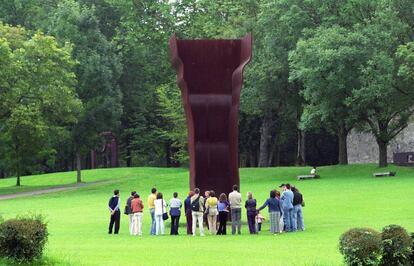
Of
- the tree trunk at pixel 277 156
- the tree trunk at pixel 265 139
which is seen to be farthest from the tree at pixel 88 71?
the tree trunk at pixel 277 156

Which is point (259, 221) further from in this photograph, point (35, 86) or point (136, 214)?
point (35, 86)

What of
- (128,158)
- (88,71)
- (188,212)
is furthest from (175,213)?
(128,158)

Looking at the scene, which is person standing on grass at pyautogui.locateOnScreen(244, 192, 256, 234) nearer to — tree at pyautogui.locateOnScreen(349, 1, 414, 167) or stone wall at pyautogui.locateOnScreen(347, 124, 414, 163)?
tree at pyautogui.locateOnScreen(349, 1, 414, 167)

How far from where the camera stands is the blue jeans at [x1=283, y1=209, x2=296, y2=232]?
2588 cm

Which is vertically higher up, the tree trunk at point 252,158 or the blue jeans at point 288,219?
the tree trunk at point 252,158

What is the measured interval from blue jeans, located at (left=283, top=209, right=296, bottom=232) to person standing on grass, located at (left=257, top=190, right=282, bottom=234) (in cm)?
35

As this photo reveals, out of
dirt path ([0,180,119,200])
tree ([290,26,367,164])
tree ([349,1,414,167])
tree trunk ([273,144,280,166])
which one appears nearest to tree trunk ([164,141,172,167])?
tree trunk ([273,144,280,166])

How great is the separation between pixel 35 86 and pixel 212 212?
88.1 ft

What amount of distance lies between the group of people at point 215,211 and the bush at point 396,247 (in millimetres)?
10378

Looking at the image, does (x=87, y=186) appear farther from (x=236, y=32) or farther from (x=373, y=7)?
(x=373, y=7)

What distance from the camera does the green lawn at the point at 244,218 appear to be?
18438 millimetres

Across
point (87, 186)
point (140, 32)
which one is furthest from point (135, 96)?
point (87, 186)

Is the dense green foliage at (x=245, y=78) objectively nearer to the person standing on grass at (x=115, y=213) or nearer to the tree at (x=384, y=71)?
the tree at (x=384, y=71)

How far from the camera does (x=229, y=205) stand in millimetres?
26125
